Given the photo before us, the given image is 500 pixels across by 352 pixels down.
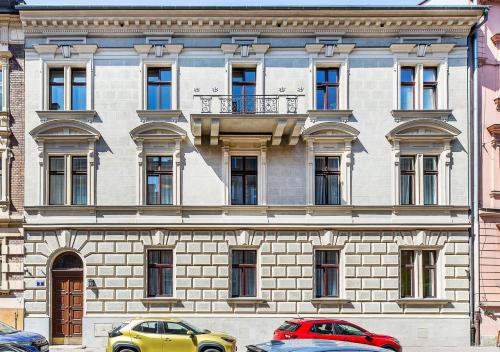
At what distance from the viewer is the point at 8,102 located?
2177 centimetres

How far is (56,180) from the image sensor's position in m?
21.5

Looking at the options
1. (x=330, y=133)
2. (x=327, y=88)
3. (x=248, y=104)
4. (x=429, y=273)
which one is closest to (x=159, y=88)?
(x=248, y=104)

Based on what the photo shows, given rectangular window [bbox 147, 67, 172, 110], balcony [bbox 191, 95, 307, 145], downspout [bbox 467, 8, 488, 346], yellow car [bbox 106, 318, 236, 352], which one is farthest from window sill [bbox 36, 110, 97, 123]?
downspout [bbox 467, 8, 488, 346]

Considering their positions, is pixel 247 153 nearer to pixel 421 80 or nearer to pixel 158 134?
pixel 158 134

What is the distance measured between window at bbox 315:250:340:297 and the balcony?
436 cm

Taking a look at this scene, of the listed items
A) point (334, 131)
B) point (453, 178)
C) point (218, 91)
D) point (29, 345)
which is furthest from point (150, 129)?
point (453, 178)

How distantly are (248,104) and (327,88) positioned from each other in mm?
3119

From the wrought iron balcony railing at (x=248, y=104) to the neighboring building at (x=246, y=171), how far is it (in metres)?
0.08

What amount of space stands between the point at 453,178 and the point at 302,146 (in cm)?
572

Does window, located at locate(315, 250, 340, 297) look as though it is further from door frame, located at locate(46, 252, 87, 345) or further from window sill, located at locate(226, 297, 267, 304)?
door frame, located at locate(46, 252, 87, 345)

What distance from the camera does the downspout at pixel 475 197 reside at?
21.2 metres

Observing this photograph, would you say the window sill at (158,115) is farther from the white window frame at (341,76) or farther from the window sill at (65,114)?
the white window frame at (341,76)

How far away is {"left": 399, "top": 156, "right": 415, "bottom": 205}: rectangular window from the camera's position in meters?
21.7

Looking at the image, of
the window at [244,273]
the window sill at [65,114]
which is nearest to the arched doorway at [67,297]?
the window sill at [65,114]
